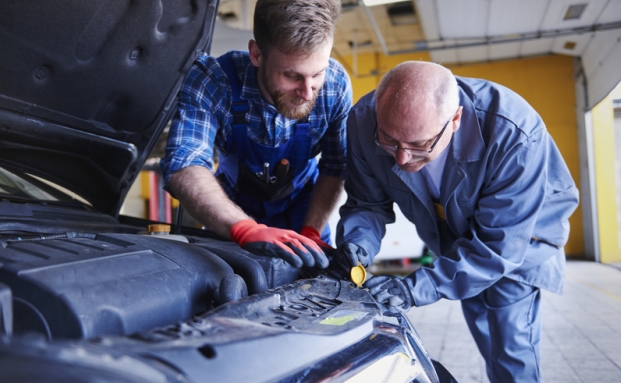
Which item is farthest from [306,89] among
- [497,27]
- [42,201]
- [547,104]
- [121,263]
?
[547,104]

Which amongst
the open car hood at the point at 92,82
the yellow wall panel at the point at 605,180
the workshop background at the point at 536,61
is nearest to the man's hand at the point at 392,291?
Answer: the open car hood at the point at 92,82

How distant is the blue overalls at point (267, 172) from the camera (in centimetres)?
175

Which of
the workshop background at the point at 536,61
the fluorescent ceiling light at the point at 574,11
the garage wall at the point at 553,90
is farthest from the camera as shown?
the garage wall at the point at 553,90

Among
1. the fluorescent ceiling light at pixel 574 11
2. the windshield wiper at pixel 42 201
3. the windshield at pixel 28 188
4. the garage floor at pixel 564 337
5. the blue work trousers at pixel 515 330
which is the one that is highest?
the fluorescent ceiling light at pixel 574 11

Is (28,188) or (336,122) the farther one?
(336,122)

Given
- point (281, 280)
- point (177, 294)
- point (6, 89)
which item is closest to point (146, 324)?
point (177, 294)

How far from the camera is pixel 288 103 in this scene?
158cm

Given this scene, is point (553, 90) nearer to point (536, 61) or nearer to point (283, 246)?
point (536, 61)

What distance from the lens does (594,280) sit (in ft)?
18.3

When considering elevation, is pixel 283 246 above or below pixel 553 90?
below

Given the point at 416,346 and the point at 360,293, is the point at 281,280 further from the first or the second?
the point at 416,346

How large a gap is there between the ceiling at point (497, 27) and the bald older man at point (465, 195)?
3716 millimetres

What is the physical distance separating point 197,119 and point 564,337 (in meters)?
2.66

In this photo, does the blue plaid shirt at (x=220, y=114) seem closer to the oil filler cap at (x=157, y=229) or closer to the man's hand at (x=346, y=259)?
the oil filler cap at (x=157, y=229)
